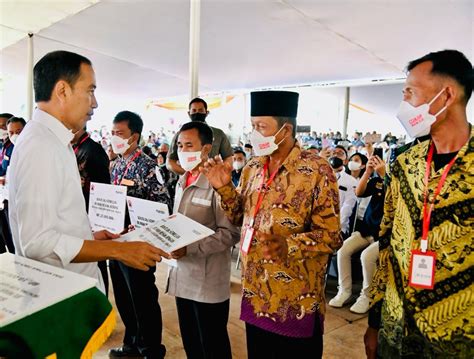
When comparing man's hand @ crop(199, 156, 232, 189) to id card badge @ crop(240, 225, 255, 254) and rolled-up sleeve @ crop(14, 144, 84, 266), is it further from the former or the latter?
rolled-up sleeve @ crop(14, 144, 84, 266)

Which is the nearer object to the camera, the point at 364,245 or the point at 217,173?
the point at 217,173

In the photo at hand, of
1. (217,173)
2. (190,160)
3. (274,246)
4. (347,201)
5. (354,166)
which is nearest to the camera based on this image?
(274,246)

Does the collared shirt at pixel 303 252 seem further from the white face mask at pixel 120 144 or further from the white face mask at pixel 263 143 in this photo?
the white face mask at pixel 120 144

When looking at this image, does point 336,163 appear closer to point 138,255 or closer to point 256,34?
point 256,34

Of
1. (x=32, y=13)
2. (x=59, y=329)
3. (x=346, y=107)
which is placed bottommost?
(x=59, y=329)

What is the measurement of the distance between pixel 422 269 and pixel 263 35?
494 cm

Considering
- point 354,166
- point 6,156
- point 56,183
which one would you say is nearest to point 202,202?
point 56,183

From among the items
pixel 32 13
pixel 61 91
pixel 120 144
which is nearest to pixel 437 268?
pixel 61 91

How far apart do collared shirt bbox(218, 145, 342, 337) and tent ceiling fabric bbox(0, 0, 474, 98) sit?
3.27m

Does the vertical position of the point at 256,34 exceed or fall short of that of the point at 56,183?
it exceeds it

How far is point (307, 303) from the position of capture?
1.55 meters

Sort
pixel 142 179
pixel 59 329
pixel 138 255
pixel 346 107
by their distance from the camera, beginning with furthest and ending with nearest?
pixel 346 107 < pixel 142 179 < pixel 138 255 < pixel 59 329

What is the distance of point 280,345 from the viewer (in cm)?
160

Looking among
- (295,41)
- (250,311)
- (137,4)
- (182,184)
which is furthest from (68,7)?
(250,311)
